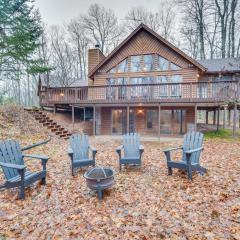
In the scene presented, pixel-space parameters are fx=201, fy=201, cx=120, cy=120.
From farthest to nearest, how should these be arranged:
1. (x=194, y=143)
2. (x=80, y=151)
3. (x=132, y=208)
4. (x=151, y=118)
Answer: (x=151, y=118)
(x=80, y=151)
(x=194, y=143)
(x=132, y=208)

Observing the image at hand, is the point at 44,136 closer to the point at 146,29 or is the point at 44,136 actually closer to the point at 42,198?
the point at 42,198

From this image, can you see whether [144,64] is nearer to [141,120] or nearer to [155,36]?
[155,36]

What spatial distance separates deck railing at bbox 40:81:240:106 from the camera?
11438mm

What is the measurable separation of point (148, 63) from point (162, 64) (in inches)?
40.7

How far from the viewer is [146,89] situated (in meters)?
12.8

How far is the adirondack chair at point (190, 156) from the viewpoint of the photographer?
5023 millimetres

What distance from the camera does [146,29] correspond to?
14.4 m

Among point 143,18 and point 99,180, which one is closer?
point 99,180

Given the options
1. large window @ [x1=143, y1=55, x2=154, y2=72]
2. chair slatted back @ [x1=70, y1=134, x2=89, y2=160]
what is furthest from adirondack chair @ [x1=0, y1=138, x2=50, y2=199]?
large window @ [x1=143, y1=55, x2=154, y2=72]

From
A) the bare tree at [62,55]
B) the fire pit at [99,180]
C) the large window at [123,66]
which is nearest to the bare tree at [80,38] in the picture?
the bare tree at [62,55]

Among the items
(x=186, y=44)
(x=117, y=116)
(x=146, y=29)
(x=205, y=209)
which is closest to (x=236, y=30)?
(x=186, y=44)

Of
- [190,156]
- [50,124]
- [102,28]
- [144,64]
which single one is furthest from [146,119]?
[102,28]

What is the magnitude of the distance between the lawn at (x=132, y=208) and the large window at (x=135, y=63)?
1069 centimetres

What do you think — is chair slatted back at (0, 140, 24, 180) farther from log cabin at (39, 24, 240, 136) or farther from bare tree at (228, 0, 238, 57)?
bare tree at (228, 0, 238, 57)
